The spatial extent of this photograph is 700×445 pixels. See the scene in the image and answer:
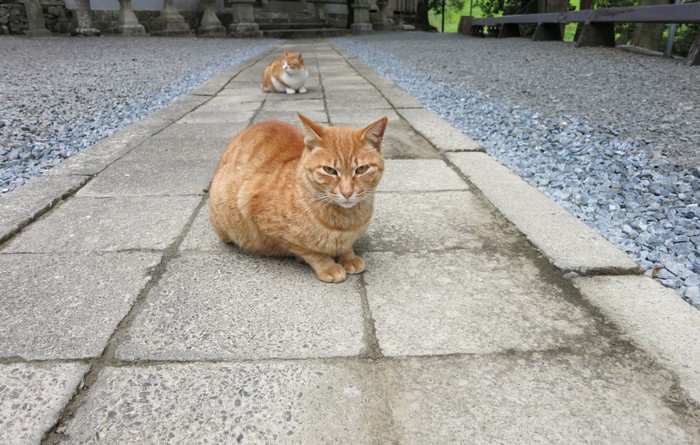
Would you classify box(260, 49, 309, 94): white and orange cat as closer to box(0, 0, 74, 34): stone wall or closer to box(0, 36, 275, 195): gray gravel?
box(0, 36, 275, 195): gray gravel

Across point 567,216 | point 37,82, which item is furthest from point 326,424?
point 37,82

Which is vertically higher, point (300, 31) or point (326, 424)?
point (300, 31)

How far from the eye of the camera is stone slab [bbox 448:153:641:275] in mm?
2035

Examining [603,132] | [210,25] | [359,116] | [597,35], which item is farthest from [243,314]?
[210,25]

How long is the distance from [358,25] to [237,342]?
20536 mm

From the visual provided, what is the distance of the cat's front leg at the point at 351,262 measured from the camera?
205cm

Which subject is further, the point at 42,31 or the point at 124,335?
the point at 42,31

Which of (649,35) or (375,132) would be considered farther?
(649,35)

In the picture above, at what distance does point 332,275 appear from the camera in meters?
1.98

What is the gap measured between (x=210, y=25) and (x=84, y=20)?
3971 mm

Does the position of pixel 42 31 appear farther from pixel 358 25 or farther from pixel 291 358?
pixel 291 358

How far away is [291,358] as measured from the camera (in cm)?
152

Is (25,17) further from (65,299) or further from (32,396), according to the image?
(32,396)

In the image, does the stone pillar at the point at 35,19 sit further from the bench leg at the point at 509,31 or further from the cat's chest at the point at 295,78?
the bench leg at the point at 509,31
